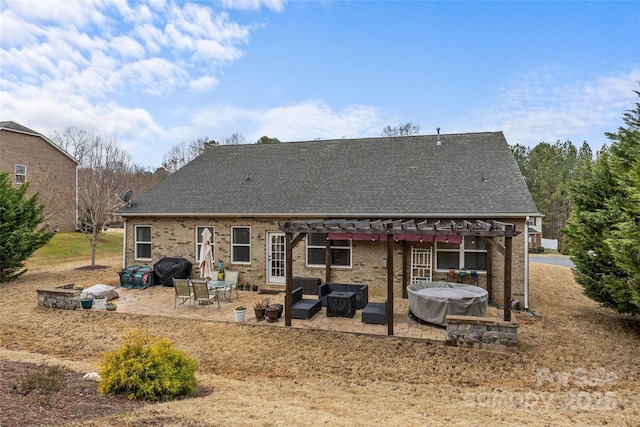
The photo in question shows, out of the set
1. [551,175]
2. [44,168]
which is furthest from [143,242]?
[551,175]

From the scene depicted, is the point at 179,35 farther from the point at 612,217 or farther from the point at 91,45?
the point at 612,217

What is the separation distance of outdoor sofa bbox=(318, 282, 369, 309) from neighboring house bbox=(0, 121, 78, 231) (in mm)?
22056

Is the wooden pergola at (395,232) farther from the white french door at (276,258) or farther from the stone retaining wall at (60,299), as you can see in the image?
the stone retaining wall at (60,299)

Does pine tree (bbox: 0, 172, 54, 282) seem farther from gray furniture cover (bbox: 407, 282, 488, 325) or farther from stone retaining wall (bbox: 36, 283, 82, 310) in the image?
gray furniture cover (bbox: 407, 282, 488, 325)

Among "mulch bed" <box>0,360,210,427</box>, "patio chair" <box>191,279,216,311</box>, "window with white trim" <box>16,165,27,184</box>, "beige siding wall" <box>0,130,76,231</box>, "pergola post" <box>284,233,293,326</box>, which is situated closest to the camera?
→ "mulch bed" <box>0,360,210,427</box>

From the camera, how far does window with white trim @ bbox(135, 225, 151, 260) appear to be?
51.4ft

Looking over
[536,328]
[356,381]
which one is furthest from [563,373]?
[356,381]

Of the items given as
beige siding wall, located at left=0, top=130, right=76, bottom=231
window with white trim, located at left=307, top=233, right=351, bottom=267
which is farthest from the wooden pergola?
beige siding wall, located at left=0, top=130, right=76, bottom=231

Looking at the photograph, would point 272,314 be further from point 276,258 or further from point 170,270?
point 170,270

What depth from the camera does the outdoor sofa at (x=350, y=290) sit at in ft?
36.9

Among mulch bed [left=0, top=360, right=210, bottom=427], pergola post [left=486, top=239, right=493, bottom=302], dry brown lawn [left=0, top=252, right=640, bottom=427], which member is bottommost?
dry brown lawn [left=0, top=252, right=640, bottom=427]

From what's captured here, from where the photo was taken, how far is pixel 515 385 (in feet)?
21.4

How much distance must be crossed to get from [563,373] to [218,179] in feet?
47.5

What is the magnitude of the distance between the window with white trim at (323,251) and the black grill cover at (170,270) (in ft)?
16.5
